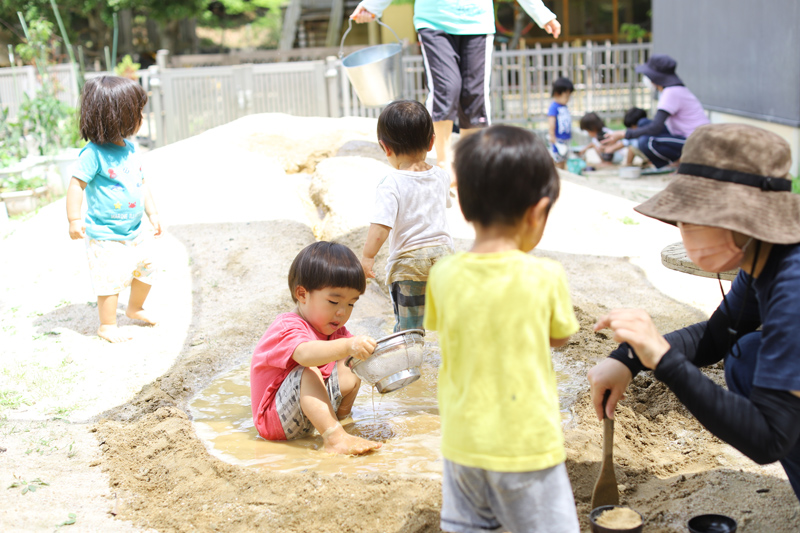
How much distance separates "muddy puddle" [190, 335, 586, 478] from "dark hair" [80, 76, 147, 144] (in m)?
1.52

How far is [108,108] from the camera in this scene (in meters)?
4.15

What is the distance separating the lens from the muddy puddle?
9.28 ft

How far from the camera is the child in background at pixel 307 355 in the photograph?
9.46ft

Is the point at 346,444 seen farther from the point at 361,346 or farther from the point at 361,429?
the point at 361,346

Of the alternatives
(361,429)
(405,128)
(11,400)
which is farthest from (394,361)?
(11,400)

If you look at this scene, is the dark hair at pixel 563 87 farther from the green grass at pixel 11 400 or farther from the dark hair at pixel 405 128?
the green grass at pixel 11 400

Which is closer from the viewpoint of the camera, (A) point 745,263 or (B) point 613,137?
(A) point 745,263

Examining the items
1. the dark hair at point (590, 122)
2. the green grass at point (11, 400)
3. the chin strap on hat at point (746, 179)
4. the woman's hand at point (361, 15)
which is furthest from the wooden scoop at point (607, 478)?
the dark hair at point (590, 122)

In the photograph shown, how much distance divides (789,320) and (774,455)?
0.34m

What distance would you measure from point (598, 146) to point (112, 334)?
7.78m

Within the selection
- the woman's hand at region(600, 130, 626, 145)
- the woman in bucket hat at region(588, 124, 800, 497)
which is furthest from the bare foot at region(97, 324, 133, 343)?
the woman's hand at region(600, 130, 626, 145)

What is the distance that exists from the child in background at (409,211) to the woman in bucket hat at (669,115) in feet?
19.7

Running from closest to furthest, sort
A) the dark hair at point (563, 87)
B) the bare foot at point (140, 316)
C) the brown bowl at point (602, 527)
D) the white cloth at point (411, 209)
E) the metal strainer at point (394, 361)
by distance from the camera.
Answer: the brown bowl at point (602, 527)
the metal strainer at point (394, 361)
the white cloth at point (411, 209)
the bare foot at point (140, 316)
the dark hair at point (563, 87)

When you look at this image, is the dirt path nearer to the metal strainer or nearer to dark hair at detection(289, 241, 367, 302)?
the metal strainer
